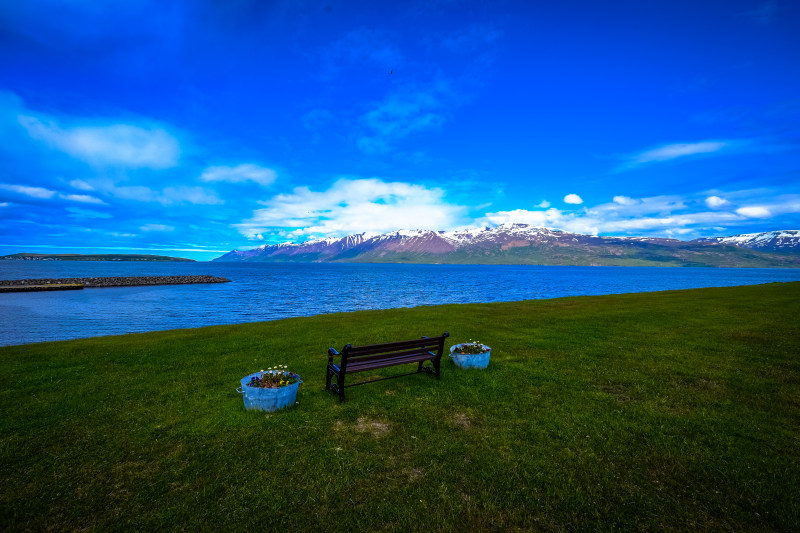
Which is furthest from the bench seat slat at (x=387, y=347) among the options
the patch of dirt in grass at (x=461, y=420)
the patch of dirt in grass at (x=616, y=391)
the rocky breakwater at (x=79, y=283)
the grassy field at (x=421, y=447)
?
the rocky breakwater at (x=79, y=283)

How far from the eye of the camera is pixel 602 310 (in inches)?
1034

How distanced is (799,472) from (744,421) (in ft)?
6.30

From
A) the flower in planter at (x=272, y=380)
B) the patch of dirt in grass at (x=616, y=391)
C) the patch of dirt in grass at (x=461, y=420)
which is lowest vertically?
the patch of dirt in grass at (x=616, y=391)

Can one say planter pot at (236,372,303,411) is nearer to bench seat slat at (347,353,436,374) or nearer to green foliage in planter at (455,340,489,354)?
bench seat slat at (347,353,436,374)

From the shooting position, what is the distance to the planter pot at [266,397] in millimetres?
8344

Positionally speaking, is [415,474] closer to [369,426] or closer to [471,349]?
[369,426]

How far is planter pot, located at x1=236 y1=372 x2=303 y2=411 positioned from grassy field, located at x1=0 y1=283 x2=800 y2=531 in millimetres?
264

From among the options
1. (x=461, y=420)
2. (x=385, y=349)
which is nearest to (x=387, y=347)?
(x=385, y=349)

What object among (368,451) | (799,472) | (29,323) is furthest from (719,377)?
(29,323)

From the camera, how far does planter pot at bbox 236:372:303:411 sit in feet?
27.4

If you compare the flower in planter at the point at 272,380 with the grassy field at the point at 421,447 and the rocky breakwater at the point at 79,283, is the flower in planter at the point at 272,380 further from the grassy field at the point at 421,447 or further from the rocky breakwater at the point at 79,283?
the rocky breakwater at the point at 79,283

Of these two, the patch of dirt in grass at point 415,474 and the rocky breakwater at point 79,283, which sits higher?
the rocky breakwater at point 79,283

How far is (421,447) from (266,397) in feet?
13.4

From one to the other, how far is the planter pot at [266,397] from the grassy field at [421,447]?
0.26 m
